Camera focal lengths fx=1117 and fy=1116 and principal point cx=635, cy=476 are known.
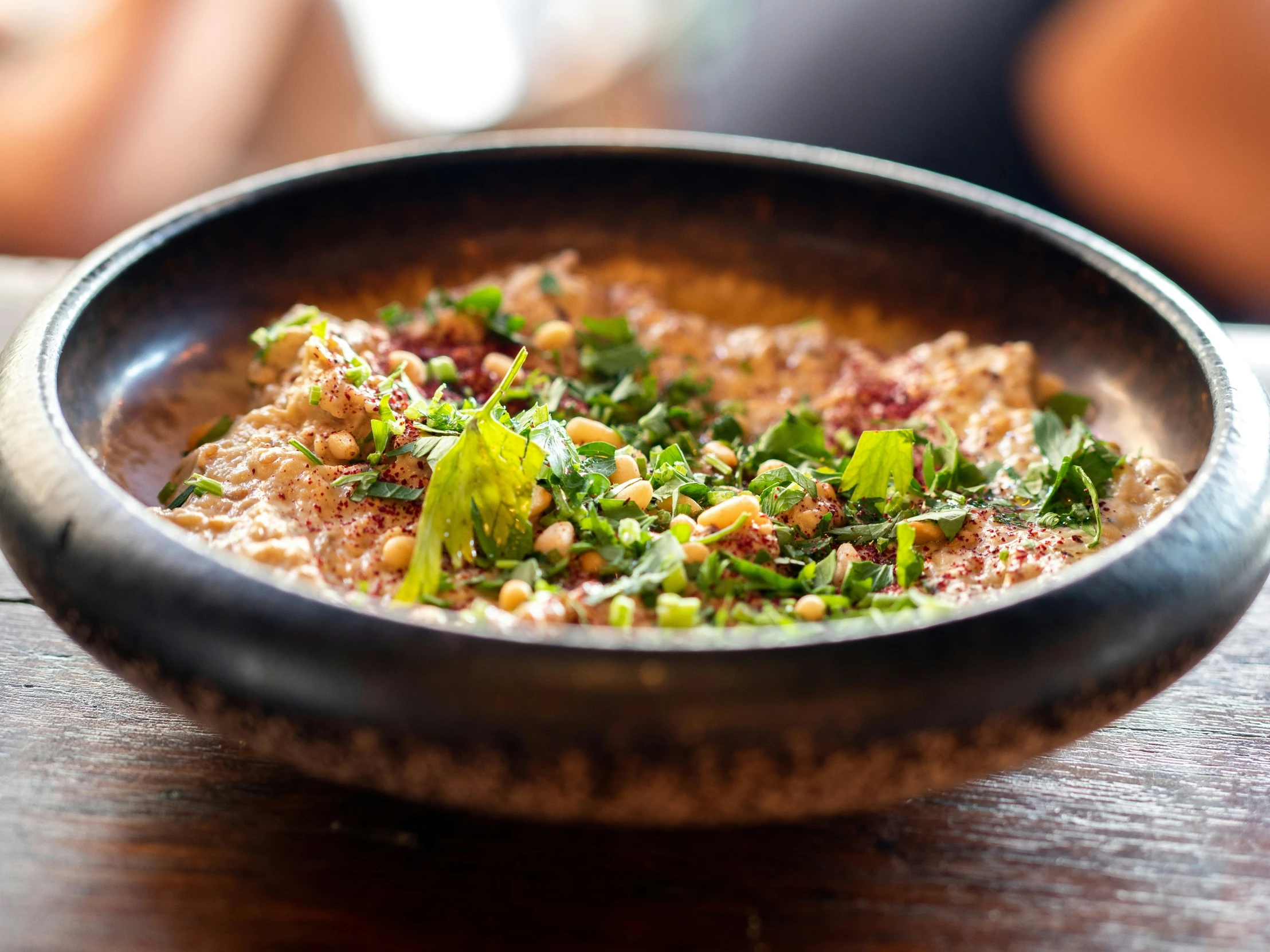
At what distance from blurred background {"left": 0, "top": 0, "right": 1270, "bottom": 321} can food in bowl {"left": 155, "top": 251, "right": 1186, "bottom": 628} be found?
370 cm

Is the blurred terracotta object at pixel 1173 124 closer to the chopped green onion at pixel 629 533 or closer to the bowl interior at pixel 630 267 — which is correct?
the bowl interior at pixel 630 267

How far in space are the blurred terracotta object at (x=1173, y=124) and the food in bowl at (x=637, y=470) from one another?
3.62 meters

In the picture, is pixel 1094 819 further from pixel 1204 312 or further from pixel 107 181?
pixel 107 181

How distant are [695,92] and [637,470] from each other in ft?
18.3

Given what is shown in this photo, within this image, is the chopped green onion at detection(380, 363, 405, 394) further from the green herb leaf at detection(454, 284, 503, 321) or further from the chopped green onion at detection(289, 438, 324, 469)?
the green herb leaf at detection(454, 284, 503, 321)

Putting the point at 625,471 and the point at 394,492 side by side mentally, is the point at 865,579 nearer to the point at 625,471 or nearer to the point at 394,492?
the point at 625,471

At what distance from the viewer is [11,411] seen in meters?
1.53

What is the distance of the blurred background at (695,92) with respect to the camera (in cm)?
522

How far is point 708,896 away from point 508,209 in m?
1.76

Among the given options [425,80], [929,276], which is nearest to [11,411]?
[929,276]

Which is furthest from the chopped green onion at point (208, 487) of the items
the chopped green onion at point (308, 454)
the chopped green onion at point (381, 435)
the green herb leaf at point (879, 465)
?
the green herb leaf at point (879, 465)

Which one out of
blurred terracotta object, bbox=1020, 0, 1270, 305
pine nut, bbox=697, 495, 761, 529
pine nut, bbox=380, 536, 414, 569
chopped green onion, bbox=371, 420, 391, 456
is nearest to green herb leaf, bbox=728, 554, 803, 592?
pine nut, bbox=697, 495, 761, 529

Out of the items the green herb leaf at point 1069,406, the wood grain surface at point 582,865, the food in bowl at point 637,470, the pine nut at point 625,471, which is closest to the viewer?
the wood grain surface at point 582,865

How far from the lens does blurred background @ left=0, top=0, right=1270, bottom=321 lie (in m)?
5.22
